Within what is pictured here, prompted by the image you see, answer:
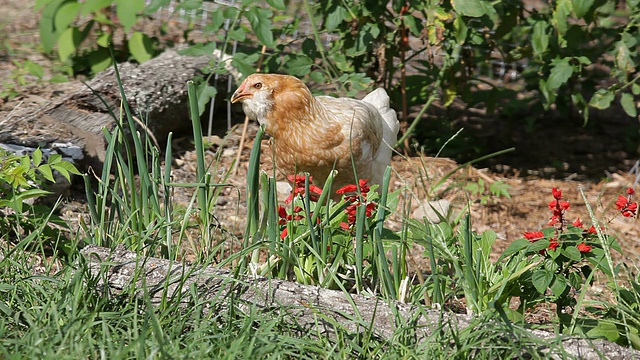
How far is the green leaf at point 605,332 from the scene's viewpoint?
2646mm

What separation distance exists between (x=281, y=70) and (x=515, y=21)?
141 cm

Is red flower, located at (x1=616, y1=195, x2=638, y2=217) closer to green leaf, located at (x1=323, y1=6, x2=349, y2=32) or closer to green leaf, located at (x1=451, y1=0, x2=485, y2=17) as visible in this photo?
green leaf, located at (x1=451, y1=0, x2=485, y2=17)

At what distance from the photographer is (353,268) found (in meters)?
3.02

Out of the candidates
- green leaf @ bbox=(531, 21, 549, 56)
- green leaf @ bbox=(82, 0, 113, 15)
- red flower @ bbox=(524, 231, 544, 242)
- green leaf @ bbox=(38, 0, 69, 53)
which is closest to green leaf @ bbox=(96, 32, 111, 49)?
green leaf @ bbox=(38, 0, 69, 53)

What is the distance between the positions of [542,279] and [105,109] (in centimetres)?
274

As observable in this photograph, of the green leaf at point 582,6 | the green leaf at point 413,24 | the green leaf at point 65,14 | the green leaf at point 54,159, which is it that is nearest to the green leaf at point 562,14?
the green leaf at point 582,6

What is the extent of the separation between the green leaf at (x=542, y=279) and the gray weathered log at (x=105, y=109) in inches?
76.1

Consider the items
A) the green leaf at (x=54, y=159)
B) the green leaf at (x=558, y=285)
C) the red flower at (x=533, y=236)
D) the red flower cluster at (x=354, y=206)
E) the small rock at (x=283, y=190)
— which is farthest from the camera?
the small rock at (x=283, y=190)

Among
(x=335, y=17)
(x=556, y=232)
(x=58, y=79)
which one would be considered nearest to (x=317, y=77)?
(x=335, y=17)

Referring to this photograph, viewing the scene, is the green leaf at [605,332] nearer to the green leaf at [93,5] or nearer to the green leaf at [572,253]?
the green leaf at [572,253]

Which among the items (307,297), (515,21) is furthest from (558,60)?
(307,297)

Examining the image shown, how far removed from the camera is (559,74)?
4590 mm

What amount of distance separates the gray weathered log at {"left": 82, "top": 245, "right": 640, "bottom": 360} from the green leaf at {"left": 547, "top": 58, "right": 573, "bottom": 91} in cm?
229

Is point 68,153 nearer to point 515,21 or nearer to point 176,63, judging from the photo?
point 176,63
